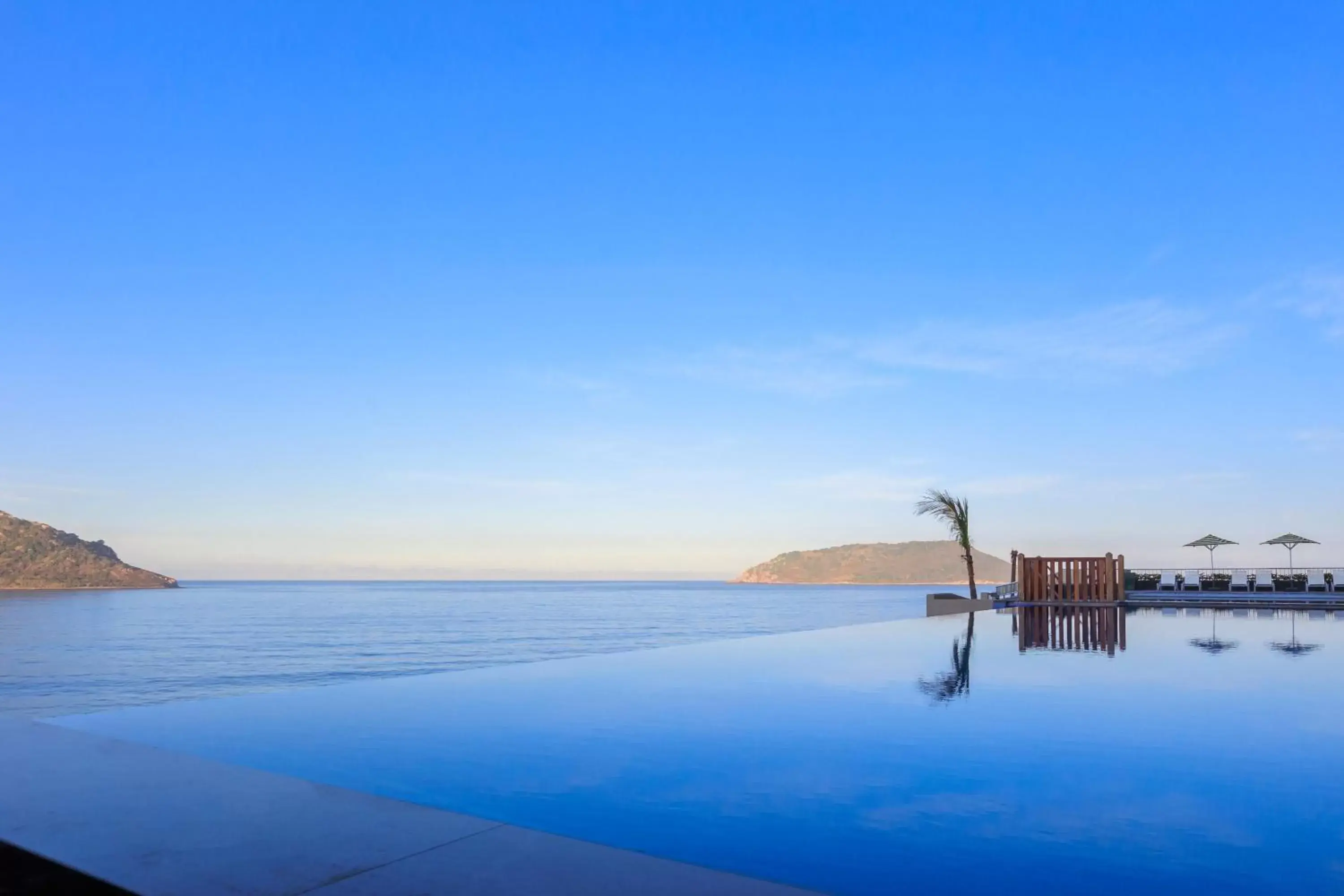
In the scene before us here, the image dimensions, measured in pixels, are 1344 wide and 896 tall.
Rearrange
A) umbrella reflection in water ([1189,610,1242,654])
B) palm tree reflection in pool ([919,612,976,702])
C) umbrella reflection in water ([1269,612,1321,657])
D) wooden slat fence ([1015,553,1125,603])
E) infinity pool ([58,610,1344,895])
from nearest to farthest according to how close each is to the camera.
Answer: infinity pool ([58,610,1344,895])
palm tree reflection in pool ([919,612,976,702])
umbrella reflection in water ([1269,612,1321,657])
umbrella reflection in water ([1189,610,1242,654])
wooden slat fence ([1015,553,1125,603])

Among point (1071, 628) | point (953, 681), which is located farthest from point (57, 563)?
point (953, 681)

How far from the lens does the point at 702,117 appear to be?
78.7 feet

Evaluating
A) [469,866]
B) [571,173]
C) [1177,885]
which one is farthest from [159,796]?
[571,173]

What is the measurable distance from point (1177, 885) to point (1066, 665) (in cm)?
871

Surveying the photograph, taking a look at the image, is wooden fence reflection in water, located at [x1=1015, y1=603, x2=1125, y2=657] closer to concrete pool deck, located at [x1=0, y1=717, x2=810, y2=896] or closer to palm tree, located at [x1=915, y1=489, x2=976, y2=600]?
palm tree, located at [x1=915, y1=489, x2=976, y2=600]

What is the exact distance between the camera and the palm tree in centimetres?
3120

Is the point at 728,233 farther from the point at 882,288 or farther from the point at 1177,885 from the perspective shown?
the point at 1177,885

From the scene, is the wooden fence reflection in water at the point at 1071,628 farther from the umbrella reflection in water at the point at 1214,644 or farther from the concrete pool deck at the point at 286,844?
the concrete pool deck at the point at 286,844

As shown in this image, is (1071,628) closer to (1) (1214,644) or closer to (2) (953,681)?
(1) (1214,644)

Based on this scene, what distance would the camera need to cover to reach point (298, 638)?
3753 cm

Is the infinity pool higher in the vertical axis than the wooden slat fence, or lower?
lower

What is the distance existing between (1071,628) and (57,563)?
15895 cm

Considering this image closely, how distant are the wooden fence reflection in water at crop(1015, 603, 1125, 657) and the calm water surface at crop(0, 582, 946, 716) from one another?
Result: 41.2ft

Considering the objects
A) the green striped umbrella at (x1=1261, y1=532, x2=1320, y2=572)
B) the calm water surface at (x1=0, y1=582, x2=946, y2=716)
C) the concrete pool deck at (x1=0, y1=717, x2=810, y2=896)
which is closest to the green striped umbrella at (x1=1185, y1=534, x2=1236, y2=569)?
the green striped umbrella at (x1=1261, y1=532, x2=1320, y2=572)
